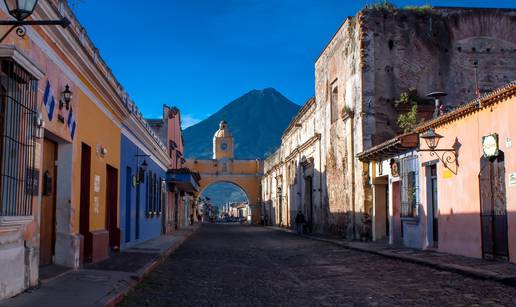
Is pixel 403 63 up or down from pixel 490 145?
up

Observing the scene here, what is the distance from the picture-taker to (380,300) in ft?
25.9

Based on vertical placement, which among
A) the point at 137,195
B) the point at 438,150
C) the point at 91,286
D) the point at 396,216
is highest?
the point at 438,150

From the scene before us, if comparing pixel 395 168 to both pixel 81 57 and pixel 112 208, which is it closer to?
pixel 112 208

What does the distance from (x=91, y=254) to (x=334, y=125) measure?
17.8 meters

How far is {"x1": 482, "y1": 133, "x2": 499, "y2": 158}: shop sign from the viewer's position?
12922mm

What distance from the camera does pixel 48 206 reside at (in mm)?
10219

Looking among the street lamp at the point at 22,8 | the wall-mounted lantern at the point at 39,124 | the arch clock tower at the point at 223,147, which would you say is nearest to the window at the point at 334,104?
the wall-mounted lantern at the point at 39,124

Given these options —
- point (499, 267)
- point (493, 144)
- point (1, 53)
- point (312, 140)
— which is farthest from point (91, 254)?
point (312, 140)

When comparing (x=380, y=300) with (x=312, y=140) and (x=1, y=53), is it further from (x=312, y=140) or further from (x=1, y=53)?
(x=312, y=140)

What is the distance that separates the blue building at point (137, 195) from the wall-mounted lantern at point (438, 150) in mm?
8568

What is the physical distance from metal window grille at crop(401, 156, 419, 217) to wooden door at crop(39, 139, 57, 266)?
11204mm

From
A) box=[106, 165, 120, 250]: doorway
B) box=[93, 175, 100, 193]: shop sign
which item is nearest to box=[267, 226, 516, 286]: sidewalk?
box=[106, 165, 120, 250]: doorway

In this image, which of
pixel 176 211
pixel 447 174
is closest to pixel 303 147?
pixel 176 211

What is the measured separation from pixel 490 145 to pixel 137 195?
11.9 meters
